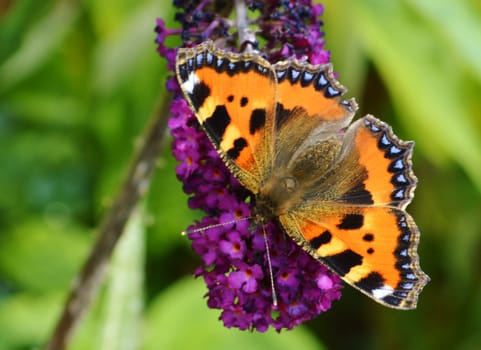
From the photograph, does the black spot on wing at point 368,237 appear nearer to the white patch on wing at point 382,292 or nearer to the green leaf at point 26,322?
the white patch on wing at point 382,292

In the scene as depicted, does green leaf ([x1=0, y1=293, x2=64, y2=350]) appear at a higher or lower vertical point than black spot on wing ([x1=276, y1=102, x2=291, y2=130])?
higher

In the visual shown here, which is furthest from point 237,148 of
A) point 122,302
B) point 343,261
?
point 122,302

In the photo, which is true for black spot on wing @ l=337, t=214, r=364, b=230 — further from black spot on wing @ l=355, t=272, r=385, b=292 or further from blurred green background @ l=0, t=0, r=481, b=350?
blurred green background @ l=0, t=0, r=481, b=350

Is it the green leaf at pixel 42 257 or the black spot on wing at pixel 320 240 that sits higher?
the green leaf at pixel 42 257

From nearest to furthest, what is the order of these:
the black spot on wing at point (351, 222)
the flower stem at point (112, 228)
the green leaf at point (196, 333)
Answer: the black spot on wing at point (351, 222)
the flower stem at point (112, 228)
the green leaf at point (196, 333)

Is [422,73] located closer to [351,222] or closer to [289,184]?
[289,184]

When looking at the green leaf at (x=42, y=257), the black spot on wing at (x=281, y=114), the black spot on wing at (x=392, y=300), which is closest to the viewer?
the black spot on wing at (x=392, y=300)

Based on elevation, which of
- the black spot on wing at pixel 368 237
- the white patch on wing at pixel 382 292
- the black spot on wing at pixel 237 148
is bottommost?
the white patch on wing at pixel 382 292

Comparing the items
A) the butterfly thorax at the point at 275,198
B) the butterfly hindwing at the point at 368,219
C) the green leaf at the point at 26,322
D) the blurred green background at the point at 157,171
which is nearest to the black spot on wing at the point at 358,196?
the butterfly hindwing at the point at 368,219

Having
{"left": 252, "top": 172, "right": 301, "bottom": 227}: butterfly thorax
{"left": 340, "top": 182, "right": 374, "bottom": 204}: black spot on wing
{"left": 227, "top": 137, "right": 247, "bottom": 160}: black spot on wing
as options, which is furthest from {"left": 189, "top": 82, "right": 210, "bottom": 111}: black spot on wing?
{"left": 340, "top": 182, "right": 374, "bottom": 204}: black spot on wing
